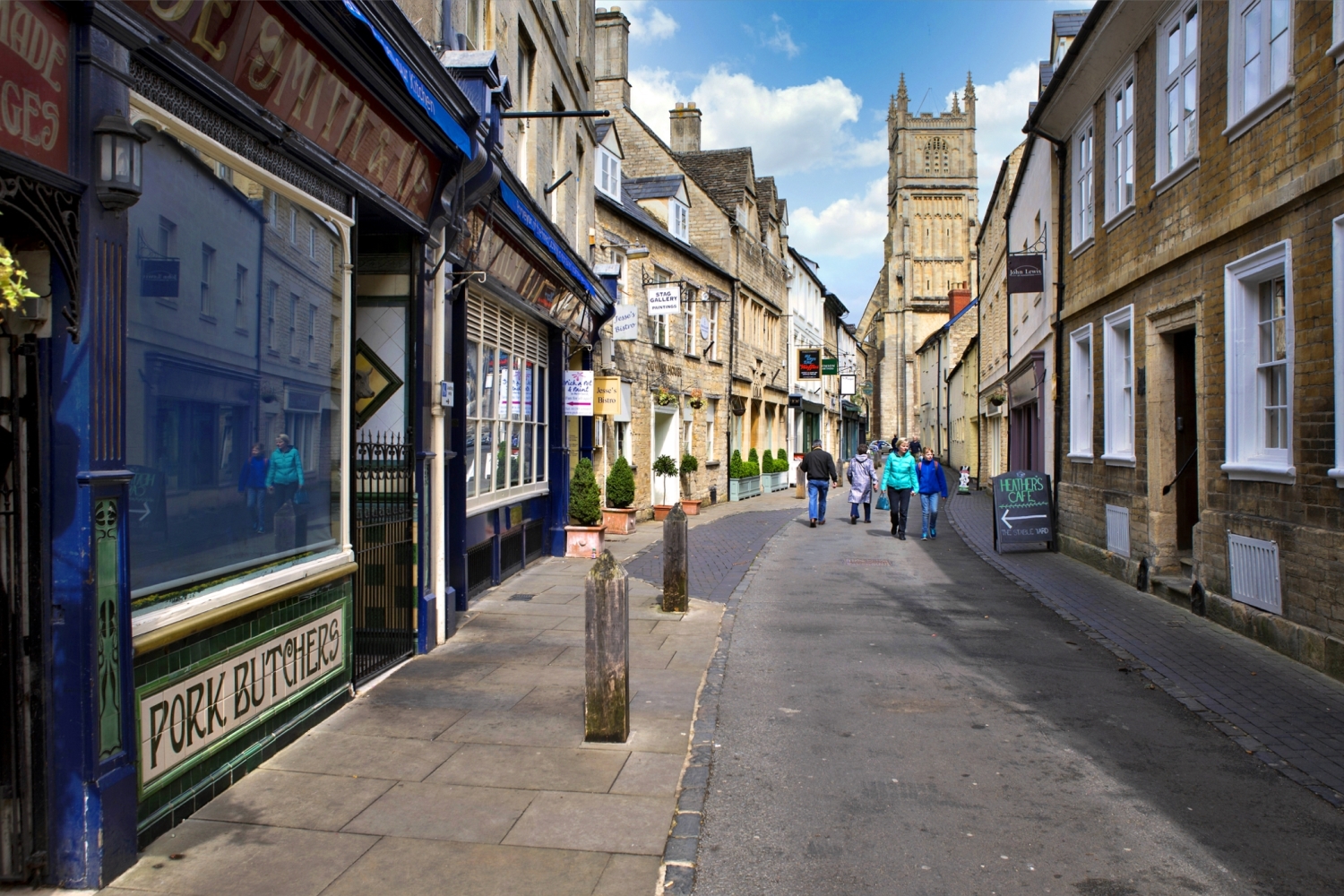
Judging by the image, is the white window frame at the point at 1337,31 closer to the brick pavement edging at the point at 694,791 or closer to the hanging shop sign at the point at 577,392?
the brick pavement edging at the point at 694,791

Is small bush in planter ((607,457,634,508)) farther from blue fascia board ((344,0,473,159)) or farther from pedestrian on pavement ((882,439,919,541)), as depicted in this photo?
blue fascia board ((344,0,473,159))

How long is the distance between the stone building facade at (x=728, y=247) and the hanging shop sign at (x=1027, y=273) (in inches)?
287

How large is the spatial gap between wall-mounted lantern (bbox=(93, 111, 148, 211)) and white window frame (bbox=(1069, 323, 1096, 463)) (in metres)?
12.6

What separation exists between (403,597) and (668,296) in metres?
12.1

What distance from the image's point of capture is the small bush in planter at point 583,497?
14055mm

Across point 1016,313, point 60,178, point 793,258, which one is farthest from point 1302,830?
point 793,258

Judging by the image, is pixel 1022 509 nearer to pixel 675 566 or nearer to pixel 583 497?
pixel 583 497

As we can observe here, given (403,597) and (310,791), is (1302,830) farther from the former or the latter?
Answer: (403,597)

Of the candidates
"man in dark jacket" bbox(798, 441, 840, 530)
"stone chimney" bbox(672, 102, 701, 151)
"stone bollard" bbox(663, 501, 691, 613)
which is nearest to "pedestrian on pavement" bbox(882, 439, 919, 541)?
"man in dark jacket" bbox(798, 441, 840, 530)

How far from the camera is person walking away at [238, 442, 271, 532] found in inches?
196

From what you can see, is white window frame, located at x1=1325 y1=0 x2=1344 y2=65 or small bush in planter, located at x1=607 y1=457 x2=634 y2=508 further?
small bush in planter, located at x1=607 y1=457 x2=634 y2=508

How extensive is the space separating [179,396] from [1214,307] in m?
8.90

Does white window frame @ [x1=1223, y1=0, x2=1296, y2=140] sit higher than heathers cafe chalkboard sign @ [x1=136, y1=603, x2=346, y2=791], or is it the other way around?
white window frame @ [x1=1223, y1=0, x2=1296, y2=140]

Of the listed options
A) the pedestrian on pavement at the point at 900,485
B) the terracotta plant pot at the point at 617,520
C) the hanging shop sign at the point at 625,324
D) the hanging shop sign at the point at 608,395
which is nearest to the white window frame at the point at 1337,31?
the hanging shop sign at the point at 608,395
